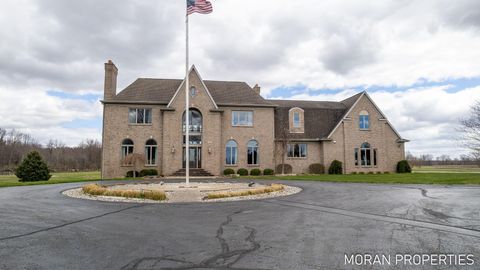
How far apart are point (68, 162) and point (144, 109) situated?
68.9 meters

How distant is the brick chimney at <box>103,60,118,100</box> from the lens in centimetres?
3002

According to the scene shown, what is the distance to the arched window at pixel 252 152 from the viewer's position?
32219mm

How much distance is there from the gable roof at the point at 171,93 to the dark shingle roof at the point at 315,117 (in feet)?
9.82

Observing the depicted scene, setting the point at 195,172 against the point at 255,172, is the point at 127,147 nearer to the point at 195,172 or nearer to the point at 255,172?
the point at 195,172

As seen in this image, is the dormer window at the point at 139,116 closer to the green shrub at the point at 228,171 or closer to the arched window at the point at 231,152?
the arched window at the point at 231,152

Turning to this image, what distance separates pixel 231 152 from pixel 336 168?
36.9 feet

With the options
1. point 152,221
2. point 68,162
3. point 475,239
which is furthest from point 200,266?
point 68,162

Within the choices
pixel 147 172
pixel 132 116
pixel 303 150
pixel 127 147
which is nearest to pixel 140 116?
pixel 132 116

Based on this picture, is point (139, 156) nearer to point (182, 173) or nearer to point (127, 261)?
point (182, 173)

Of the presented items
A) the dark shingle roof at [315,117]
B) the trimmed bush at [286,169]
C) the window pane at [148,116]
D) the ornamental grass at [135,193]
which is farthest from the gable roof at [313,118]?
the ornamental grass at [135,193]

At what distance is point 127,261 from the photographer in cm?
497

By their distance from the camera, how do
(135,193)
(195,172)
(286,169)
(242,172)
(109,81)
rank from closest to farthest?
(135,193) < (195,172) < (109,81) < (242,172) < (286,169)

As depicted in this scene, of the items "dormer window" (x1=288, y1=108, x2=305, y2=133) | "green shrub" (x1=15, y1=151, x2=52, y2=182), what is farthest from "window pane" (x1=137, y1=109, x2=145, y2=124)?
"dormer window" (x1=288, y1=108, x2=305, y2=133)

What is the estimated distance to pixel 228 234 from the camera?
6809 millimetres
